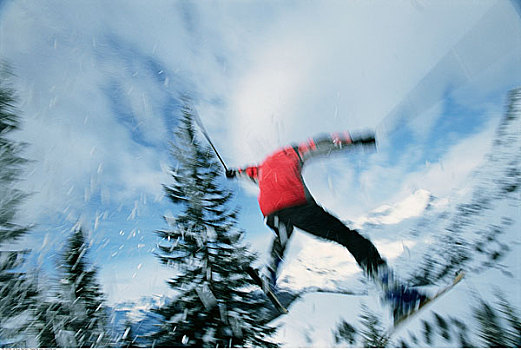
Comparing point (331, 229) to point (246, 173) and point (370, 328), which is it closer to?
point (246, 173)

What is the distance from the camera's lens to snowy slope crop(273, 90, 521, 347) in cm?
432

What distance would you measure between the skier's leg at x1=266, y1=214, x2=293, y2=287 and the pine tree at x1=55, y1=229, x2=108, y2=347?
382 centimetres

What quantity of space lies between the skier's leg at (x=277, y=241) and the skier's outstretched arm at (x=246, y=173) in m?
0.74

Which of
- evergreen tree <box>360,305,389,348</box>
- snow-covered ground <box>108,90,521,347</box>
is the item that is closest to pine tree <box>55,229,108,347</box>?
snow-covered ground <box>108,90,521,347</box>

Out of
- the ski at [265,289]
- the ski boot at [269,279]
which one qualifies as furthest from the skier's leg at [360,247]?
the ski at [265,289]

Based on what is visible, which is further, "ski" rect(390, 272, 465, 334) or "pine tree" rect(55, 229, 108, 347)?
"pine tree" rect(55, 229, 108, 347)

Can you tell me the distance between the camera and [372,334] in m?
5.08

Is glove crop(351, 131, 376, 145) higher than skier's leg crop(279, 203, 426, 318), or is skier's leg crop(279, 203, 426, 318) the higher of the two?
glove crop(351, 131, 376, 145)

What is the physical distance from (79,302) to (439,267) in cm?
882

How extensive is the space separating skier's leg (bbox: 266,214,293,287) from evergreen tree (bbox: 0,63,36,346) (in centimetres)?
661

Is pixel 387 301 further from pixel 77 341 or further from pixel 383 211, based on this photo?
pixel 383 211

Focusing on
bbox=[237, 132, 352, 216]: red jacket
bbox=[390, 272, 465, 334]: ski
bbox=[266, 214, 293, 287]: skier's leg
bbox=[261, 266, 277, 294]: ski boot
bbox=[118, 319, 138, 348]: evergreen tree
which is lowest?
bbox=[118, 319, 138, 348]: evergreen tree

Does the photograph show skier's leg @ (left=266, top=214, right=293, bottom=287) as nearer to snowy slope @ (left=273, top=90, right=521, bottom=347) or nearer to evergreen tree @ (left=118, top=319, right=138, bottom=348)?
snowy slope @ (left=273, top=90, right=521, bottom=347)

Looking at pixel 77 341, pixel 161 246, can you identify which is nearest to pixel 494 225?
pixel 161 246
